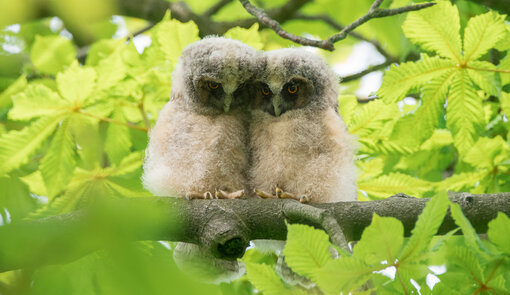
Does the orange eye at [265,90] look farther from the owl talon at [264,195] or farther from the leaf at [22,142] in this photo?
the leaf at [22,142]

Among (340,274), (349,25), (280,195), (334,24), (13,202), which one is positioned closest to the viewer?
(13,202)

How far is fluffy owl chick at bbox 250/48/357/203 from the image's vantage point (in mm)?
2869

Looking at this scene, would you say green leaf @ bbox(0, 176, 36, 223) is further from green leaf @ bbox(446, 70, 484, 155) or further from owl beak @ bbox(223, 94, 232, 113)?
green leaf @ bbox(446, 70, 484, 155)

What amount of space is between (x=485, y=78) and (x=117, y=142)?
2.14m

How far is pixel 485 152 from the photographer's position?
127 inches

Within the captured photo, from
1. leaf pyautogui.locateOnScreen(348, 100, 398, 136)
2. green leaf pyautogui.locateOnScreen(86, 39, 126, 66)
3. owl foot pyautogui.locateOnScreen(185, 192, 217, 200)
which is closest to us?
owl foot pyautogui.locateOnScreen(185, 192, 217, 200)

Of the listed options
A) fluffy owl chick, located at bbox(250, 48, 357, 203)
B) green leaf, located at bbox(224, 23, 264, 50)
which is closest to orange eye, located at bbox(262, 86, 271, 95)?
fluffy owl chick, located at bbox(250, 48, 357, 203)

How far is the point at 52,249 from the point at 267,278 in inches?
44.5

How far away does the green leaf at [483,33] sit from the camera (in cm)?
262

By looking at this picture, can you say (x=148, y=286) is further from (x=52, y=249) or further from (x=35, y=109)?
(x=35, y=109)

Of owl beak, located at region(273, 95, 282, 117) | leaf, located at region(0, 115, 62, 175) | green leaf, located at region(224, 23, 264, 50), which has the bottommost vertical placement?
leaf, located at region(0, 115, 62, 175)

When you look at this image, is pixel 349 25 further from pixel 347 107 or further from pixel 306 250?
pixel 306 250

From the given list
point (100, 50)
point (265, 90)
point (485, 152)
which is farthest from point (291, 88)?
point (100, 50)

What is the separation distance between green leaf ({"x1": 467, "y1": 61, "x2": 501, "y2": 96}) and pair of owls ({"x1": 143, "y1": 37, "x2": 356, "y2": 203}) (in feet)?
2.31
